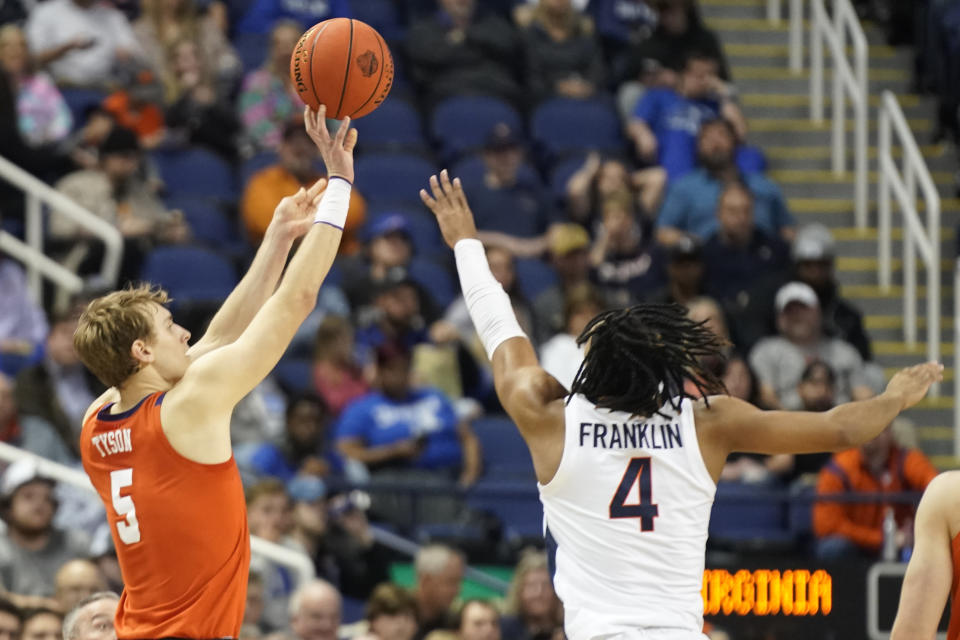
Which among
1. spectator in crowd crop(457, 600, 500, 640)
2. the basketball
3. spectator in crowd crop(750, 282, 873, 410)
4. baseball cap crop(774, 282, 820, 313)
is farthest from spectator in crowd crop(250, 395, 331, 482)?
the basketball

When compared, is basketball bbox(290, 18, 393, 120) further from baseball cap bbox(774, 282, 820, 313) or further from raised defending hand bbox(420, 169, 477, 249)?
baseball cap bbox(774, 282, 820, 313)

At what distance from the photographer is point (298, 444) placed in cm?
968

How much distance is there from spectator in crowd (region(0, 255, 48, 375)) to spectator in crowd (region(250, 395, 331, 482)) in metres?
1.59

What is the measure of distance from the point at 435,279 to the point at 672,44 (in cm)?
354

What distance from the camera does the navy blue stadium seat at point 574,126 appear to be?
13062 mm

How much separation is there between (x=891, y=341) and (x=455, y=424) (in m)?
4.36

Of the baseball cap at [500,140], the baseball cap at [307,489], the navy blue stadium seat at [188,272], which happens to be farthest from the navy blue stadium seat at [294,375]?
the baseball cap at [500,140]

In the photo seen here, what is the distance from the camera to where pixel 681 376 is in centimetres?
467

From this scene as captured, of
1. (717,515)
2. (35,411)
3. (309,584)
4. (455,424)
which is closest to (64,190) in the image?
(35,411)

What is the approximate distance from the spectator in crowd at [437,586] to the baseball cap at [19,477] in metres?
1.98

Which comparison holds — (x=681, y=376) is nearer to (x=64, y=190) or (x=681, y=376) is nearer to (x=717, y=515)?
(x=717, y=515)

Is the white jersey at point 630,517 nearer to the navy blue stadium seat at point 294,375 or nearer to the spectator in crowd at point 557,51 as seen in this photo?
the navy blue stadium seat at point 294,375

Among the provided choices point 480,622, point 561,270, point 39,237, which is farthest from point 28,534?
point 561,270

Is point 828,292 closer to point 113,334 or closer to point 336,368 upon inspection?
point 336,368
